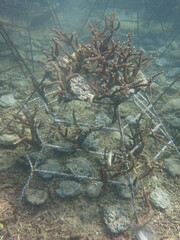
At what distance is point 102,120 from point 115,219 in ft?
7.08

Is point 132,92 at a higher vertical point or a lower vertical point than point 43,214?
higher

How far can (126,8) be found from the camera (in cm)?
1639

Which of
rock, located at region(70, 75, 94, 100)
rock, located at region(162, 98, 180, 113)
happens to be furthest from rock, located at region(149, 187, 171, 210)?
rock, located at region(162, 98, 180, 113)

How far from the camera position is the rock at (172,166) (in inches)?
144

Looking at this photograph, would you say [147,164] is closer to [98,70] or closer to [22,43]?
[98,70]

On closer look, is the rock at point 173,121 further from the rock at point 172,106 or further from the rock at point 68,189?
the rock at point 68,189

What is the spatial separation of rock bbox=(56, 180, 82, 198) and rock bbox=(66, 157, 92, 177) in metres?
0.18

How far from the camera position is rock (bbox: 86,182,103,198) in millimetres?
2910

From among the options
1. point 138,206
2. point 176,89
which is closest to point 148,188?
point 138,206

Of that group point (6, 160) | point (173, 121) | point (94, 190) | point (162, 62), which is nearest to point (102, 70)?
point (94, 190)

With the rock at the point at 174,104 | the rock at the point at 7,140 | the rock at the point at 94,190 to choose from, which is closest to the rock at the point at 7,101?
the rock at the point at 7,140

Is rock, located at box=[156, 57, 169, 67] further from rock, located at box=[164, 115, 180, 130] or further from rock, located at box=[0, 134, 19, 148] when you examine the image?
rock, located at box=[0, 134, 19, 148]

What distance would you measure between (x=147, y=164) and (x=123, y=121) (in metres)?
1.82

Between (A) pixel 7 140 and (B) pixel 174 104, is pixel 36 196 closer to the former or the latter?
(A) pixel 7 140
